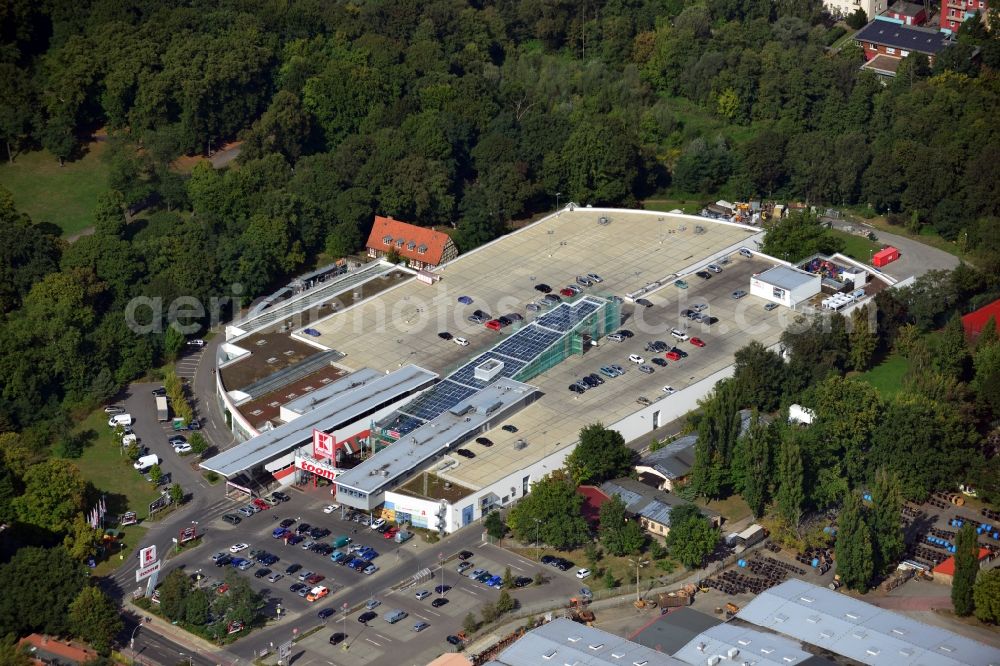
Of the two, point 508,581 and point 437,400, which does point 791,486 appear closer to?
point 508,581

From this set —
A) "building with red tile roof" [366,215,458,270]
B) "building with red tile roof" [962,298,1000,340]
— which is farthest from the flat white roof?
"building with red tile roof" [962,298,1000,340]

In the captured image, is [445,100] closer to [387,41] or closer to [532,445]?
[387,41]

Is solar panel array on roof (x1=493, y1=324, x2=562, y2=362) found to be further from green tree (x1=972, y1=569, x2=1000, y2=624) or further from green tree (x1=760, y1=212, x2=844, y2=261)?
green tree (x1=972, y1=569, x2=1000, y2=624)

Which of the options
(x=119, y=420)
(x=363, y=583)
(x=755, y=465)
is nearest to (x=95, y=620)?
(x=363, y=583)

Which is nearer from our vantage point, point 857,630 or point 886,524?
point 857,630

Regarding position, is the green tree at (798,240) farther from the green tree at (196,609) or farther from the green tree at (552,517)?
the green tree at (196,609)

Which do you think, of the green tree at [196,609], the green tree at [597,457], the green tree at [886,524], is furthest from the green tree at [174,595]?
the green tree at [886,524]
